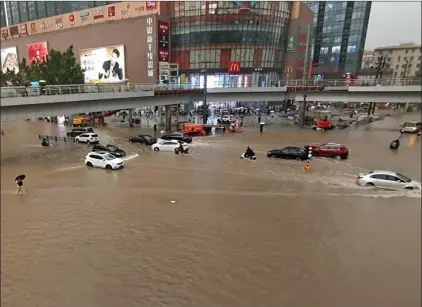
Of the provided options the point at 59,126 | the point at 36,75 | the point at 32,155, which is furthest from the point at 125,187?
the point at 36,75

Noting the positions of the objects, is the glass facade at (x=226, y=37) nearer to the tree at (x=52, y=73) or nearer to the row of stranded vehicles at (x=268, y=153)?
the tree at (x=52, y=73)

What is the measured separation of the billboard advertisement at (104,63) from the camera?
44719mm

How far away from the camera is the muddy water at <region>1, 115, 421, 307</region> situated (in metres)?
5.05

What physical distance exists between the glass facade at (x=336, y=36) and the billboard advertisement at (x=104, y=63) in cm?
4230

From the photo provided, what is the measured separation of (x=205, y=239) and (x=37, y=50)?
2395 inches

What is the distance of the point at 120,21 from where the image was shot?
43094 millimetres

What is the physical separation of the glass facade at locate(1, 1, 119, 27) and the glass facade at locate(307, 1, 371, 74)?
1731 inches

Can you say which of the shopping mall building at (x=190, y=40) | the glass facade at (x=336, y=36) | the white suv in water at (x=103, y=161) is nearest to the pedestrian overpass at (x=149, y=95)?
the white suv in water at (x=103, y=161)

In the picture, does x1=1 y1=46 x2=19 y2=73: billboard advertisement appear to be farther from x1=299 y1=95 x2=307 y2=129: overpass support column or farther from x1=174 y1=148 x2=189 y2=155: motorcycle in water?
x1=174 y1=148 x2=189 y2=155: motorcycle in water

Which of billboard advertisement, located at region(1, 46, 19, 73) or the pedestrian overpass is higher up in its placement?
billboard advertisement, located at region(1, 46, 19, 73)

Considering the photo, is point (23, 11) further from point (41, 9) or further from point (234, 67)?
point (234, 67)

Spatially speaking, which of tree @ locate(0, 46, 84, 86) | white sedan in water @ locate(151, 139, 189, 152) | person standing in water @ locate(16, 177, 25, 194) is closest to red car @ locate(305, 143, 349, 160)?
white sedan in water @ locate(151, 139, 189, 152)

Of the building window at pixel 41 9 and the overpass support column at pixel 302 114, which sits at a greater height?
the building window at pixel 41 9

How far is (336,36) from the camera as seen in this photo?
64312 mm
